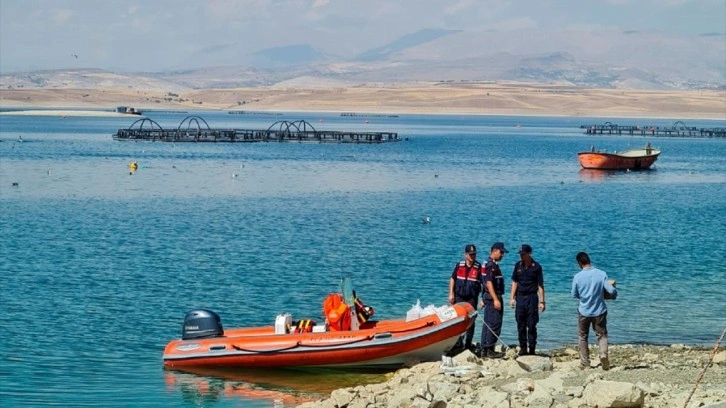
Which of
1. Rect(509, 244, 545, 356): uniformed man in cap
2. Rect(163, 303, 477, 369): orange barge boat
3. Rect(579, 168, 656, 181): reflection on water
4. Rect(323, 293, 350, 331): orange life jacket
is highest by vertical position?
Rect(509, 244, 545, 356): uniformed man in cap

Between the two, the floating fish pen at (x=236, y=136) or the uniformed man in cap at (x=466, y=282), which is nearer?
the uniformed man in cap at (x=466, y=282)

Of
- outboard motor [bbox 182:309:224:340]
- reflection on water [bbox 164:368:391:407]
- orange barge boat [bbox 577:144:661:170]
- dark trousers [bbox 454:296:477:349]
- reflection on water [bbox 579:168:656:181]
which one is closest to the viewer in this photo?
reflection on water [bbox 164:368:391:407]

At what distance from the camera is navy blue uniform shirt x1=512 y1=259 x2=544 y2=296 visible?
17578 mm

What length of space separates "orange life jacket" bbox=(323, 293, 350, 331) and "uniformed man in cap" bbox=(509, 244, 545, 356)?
277cm

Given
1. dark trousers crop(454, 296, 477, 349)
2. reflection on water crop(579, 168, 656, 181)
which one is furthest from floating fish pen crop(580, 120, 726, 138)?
dark trousers crop(454, 296, 477, 349)

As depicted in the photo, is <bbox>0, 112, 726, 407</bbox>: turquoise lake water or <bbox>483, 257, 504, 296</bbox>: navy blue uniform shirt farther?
<bbox>0, 112, 726, 407</bbox>: turquoise lake water

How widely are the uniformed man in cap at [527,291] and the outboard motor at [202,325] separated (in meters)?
4.90

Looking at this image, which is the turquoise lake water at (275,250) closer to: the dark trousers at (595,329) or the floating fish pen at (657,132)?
the dark trousers at (595,329)

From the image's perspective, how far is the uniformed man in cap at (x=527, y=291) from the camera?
17.5 metres

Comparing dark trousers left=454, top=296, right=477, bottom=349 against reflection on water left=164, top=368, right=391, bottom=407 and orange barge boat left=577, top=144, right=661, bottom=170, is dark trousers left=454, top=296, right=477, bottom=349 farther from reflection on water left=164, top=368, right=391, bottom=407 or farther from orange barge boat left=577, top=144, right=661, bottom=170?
orange barge boat left=577, top=144, right=661, bottom=170

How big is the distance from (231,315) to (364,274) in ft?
21.4

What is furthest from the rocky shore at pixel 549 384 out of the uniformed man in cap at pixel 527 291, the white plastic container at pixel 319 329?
the white plastic container at pixel 319 329

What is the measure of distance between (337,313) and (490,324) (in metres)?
2.44

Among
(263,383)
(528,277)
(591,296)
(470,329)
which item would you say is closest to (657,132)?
(470,329)
